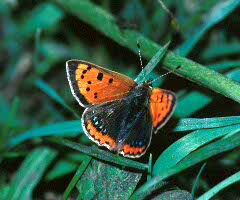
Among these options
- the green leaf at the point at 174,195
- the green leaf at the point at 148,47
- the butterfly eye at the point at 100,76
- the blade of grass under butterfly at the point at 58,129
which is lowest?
the green leaf at the point at 174,195

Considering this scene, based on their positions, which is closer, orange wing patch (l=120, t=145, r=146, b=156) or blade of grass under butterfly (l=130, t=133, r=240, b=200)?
blade of grass under butterfly (l=130, t=133, r=240, b=200)

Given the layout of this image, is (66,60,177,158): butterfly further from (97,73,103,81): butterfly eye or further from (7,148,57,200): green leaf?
(7,148,57,200): green leaf

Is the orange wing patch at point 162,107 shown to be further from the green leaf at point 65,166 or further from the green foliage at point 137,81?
the green leaf at point 65,166

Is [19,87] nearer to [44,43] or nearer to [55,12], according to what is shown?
[44,43]

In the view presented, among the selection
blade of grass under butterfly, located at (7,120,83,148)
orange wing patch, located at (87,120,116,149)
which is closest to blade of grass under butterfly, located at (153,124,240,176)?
orange wing patch, located at (87,120,116,149)

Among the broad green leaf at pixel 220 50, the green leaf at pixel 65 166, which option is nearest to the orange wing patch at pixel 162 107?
the green leaf at pixel 65 166

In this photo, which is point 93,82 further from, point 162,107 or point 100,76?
point 162,107

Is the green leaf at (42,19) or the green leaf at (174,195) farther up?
the green leaf at (42,19)
